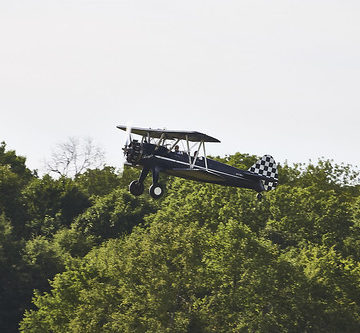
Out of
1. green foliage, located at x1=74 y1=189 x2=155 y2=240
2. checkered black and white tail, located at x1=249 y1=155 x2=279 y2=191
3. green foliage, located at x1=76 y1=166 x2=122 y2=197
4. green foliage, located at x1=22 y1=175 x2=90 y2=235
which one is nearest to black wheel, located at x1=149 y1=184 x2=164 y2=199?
checkered black and white tail, located at x1=249 y1=155 x2=279 y2=191

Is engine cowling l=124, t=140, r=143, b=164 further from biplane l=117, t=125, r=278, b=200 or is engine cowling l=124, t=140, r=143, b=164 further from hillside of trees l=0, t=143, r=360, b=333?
hillside of trees l=0, t=143, r=360, b=333

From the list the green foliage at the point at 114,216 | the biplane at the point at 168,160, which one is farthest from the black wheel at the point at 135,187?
the green foliage at the point at 114,216

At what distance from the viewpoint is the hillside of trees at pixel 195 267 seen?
42.1 metres

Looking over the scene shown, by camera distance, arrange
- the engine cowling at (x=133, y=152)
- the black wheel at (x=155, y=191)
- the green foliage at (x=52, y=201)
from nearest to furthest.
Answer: the engine cowling at (x=133, y=152) → the black wheel at (x=155, y=191) → the green foliage at (x=52, y=201)

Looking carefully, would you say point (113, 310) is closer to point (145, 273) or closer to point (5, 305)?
point (145, 273)

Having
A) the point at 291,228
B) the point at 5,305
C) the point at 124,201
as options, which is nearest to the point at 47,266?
the point at 5,305

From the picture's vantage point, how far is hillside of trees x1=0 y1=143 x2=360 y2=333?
4212 centimetres

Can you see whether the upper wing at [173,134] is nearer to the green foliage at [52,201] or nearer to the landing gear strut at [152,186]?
the landing gear strut at [152,186]

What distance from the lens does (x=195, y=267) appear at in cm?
4294

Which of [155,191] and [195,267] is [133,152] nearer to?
[155,191]

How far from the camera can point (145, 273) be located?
141 feet

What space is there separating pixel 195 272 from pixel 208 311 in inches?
97.6

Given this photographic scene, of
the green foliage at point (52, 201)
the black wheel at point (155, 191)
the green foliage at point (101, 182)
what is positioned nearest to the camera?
the black wheel at point (155, 191)

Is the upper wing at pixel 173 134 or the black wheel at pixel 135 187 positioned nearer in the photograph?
the upper wing at pixel 173 134
